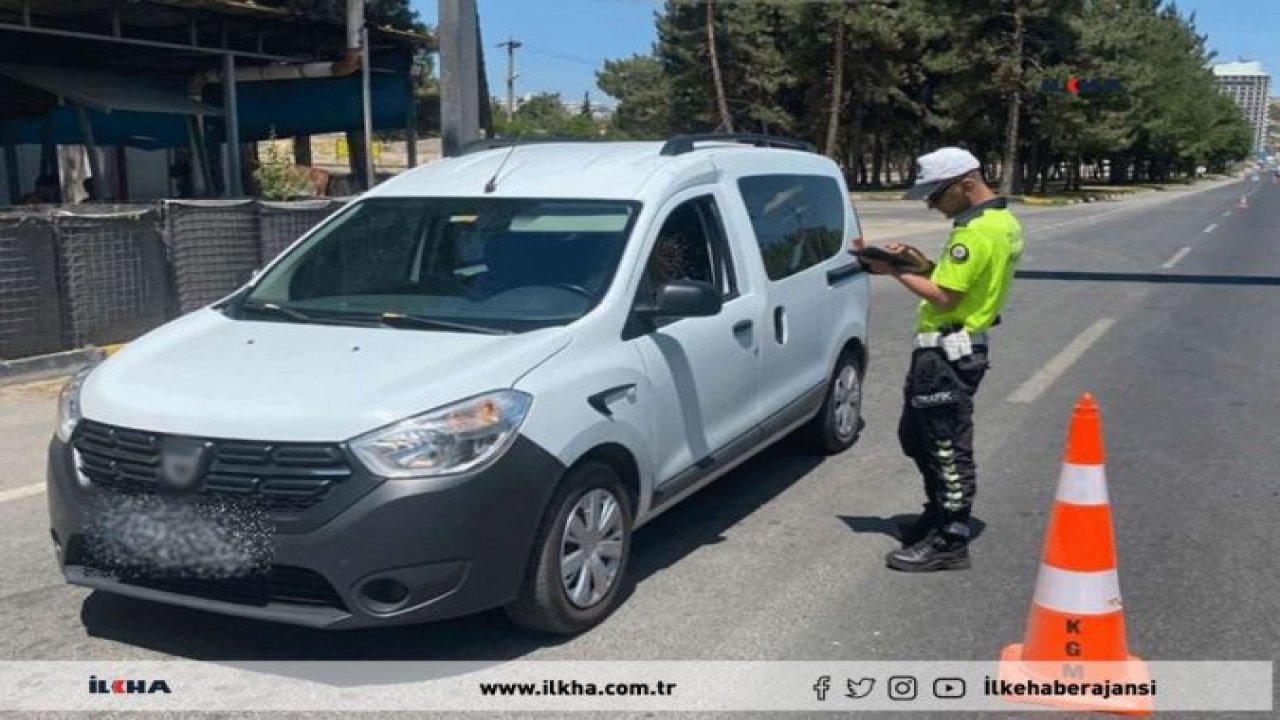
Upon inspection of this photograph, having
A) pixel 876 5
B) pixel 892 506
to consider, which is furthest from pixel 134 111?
pixel 876 5

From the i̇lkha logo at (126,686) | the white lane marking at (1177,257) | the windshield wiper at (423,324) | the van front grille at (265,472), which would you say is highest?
the windshield wiper at (423,324)

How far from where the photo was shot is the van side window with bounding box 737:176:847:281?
591 cm

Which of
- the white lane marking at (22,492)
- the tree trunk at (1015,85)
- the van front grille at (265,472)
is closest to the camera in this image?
the van front grille at (265,472)

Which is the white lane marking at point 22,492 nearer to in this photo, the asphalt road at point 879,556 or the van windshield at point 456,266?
the asphalt road at point 879,556

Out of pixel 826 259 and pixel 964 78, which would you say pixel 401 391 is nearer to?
pixel 826 259

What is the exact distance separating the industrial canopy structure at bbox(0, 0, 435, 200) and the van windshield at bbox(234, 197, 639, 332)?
10.5 meters

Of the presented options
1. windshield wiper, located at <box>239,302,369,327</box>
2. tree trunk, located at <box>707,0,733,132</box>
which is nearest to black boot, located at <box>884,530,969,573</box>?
windshield wiper, located at <box>239,302,369,327</box>

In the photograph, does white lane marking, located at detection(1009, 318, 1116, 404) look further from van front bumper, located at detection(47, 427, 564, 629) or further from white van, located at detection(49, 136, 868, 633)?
van front bumper, located at detection(47, 427, 564, 629)

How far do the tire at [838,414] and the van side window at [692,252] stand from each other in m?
1.52

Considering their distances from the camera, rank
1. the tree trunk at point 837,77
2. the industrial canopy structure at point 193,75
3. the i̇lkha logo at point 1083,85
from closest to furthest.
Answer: the industrial canopy structure at point 193,75, the i̇lkha logo at point 1083,85, the tree trunk at point 837,77

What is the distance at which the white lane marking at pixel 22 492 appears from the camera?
20.1 ft

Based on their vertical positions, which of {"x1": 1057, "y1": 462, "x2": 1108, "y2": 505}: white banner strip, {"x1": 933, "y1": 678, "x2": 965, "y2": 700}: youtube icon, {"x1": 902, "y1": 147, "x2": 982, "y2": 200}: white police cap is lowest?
{"x1": 933, "y1": 678, "x2": 965, "y2": 700}: youtube icon

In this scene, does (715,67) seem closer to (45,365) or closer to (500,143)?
(45,365)

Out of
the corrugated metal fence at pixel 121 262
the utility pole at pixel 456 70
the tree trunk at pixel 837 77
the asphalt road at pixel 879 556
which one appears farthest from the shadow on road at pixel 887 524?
the tree trunk at pixel 837 77
